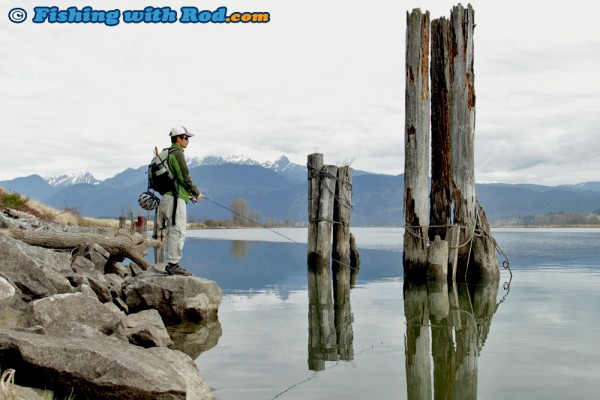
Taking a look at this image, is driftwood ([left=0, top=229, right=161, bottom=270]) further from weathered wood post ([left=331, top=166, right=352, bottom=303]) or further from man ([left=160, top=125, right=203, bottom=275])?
weathered wood post ([left=331, top=166, right=352, bottom=303])

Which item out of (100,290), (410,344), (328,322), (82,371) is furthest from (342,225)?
(82,371)

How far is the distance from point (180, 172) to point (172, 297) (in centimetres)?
211

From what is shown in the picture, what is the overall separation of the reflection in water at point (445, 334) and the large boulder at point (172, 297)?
346 centimetres

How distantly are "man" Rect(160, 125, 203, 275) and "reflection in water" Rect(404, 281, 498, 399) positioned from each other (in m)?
4.18

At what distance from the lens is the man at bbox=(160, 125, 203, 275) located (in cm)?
1088

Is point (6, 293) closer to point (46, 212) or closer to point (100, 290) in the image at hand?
point (100, 290)

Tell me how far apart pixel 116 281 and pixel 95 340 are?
21.0 ft

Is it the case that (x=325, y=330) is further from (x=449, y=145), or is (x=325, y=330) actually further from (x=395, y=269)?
(x=395, y=269)

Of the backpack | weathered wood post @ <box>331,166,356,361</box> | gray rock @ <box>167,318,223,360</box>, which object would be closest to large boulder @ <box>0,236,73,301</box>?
gray rock @ <box>167,318,223,360</box>

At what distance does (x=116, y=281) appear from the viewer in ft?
39.4

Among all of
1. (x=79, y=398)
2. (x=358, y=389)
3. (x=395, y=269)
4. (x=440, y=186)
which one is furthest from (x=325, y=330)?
(x=395, y=269)

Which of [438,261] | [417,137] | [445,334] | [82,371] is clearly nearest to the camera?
[82,371]

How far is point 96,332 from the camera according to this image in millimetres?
6598

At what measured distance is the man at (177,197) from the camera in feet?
35.7
